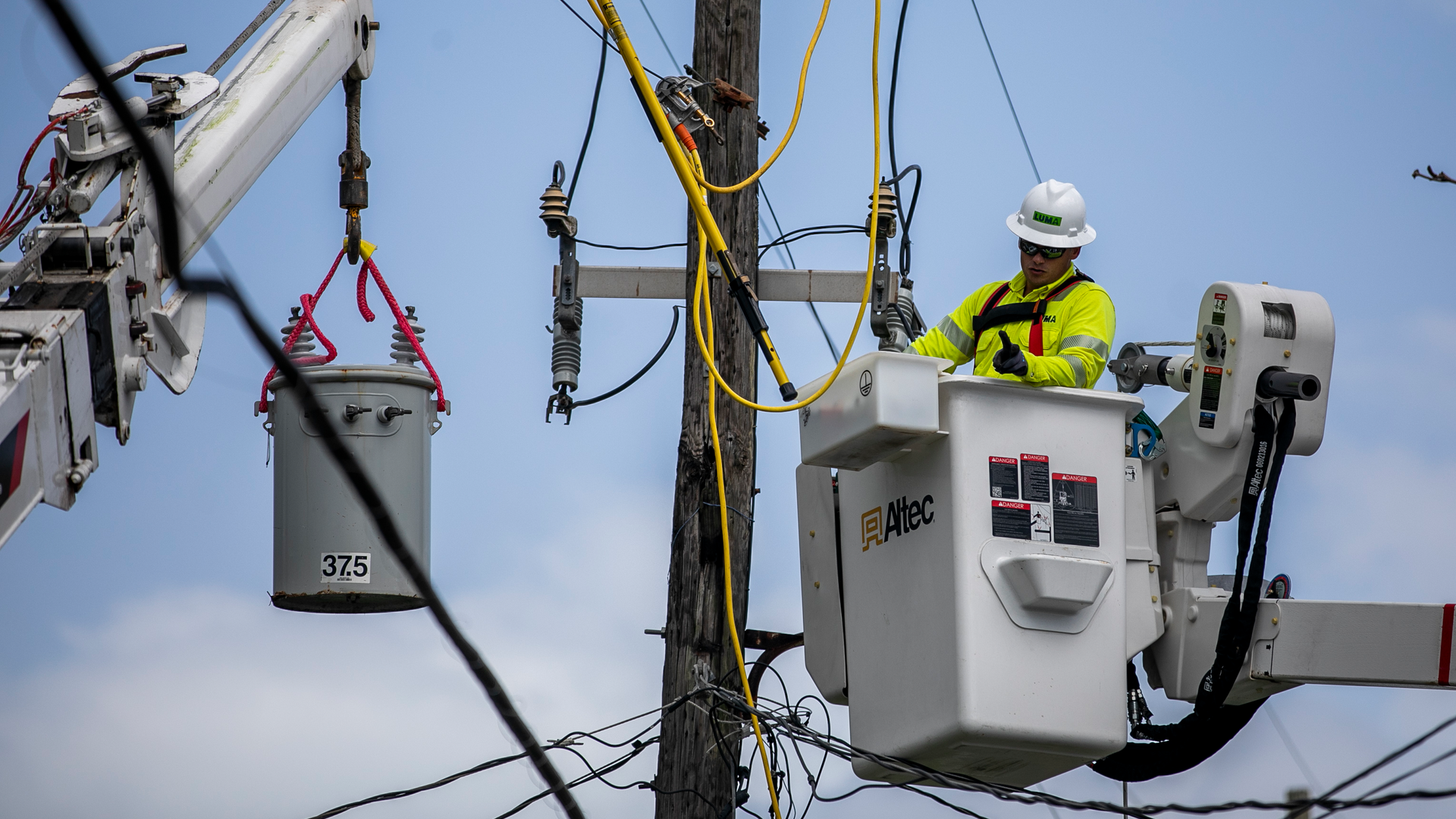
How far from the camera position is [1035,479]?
15.5ft

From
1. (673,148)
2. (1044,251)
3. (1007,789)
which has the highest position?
(673,148)

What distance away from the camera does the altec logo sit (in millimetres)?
4801

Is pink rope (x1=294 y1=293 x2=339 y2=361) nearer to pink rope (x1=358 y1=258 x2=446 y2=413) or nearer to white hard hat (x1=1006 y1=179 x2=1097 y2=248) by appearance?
pink rope (x1=358 y1=258 x2=446 y2=413)

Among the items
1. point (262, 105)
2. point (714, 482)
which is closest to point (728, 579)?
point (714, 482)

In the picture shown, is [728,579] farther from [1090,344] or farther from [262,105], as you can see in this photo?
[262,105]

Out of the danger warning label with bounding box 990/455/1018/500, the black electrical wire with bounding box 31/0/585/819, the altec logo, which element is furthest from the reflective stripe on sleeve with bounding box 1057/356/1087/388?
the black electrical wire with bounding box 31/0/585/819

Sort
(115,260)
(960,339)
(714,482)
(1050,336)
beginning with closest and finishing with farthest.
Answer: (115,260) < (1050,336) < (960,339) < (714,482)

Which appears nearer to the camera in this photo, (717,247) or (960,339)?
(717,247)

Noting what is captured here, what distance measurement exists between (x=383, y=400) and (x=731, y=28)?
2126mm

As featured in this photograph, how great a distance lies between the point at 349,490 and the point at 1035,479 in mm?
2718

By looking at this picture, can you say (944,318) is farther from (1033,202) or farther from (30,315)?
(30,315)

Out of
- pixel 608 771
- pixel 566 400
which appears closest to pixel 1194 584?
pixel 608 771

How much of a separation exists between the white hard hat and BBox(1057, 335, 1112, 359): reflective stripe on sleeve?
498 mm

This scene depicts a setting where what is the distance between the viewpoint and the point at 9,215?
4344 millimetres
